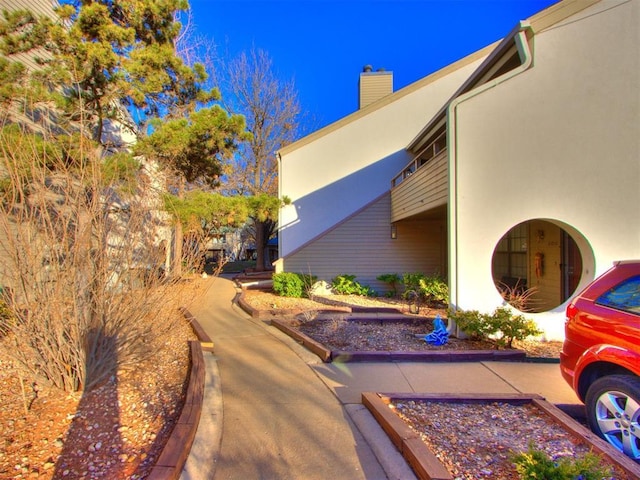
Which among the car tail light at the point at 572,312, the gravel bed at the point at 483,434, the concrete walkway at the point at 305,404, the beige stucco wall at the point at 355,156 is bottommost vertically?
the concrete walkway at the point at 305,404

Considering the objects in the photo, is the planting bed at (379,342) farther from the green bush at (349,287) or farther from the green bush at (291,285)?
the green bush at (349,287)

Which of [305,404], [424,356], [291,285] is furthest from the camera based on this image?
[291,285]

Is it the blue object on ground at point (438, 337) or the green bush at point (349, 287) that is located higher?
the green bush at point (349, 287)

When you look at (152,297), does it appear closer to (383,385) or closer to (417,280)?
(383,385)

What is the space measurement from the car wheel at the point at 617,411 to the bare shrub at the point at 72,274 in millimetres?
4420

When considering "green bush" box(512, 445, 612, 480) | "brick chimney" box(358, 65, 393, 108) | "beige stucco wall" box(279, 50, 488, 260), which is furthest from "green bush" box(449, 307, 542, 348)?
"brick chimney" box(358, 65, 393, 108)

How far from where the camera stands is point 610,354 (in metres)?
2.72

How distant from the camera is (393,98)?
39.0ft

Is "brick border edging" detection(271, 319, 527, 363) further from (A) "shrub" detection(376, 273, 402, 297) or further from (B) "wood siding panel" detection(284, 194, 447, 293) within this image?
(B) "wood siding panel" detection(284, 194, 447, 293)

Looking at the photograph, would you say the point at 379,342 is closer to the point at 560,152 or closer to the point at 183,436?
the point at 183,436

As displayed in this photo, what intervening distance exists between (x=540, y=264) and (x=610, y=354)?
641cm

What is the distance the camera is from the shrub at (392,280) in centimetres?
1074

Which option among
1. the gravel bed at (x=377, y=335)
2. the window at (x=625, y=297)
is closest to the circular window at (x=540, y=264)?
the gravel bed at (x=377, y=335)

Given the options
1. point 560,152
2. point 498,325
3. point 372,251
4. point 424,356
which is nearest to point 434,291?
point 372,251
